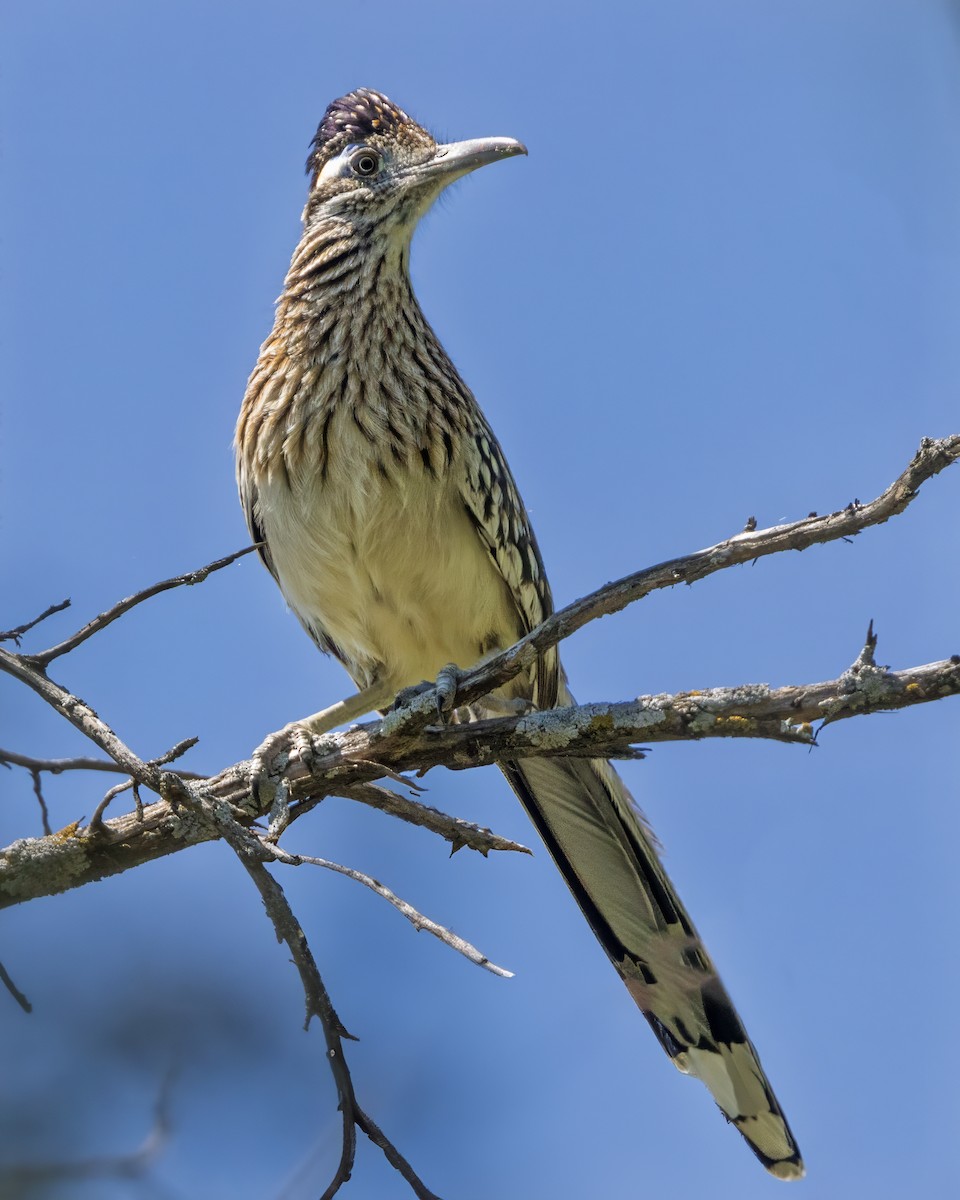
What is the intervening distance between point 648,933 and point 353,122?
3.48m

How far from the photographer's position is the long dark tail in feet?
14.4

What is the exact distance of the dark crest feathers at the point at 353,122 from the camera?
17.3 feet

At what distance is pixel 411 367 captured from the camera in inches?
185

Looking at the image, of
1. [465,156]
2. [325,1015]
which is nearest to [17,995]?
[325,1015]

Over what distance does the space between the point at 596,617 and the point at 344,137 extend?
2965 millimetres

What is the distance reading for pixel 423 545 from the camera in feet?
15.0

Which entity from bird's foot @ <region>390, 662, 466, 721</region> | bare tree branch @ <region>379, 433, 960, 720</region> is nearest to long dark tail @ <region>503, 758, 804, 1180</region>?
bird's foot @ <region>390, 662, 466, 721</region>

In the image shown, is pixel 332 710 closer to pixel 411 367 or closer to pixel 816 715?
pixel 411 367

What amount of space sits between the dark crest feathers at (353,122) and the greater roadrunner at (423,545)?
0.41 metres

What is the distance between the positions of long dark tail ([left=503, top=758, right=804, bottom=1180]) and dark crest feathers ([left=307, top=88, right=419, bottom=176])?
2695mm

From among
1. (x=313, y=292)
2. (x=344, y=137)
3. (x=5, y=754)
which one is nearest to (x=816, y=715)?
(x=5, y=754)

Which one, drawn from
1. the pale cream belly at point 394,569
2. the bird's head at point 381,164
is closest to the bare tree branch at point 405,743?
the pale cream belly at point 394,569

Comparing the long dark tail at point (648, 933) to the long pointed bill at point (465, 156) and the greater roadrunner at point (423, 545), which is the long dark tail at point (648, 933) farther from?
the long pointed bill at point (465, 156)

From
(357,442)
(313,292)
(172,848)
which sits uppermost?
(313,292)
